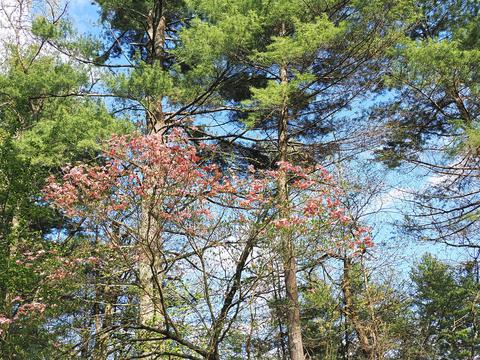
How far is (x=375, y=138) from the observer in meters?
7.39

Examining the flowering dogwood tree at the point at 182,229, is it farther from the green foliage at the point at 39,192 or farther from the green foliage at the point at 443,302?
the green foliage at the point at 443,302

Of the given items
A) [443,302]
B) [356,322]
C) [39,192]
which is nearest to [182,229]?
[39,192]

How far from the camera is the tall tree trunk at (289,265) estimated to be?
14.4ft

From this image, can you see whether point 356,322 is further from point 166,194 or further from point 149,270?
point 166,194

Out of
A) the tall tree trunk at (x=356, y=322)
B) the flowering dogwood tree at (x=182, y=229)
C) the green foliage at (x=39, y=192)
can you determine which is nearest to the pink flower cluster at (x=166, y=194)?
the flowering dogwood tree at (x=182, y=229)

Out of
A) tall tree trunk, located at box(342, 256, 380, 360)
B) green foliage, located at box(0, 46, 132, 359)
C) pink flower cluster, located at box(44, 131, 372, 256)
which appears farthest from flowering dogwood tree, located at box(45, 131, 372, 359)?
tall tree trunk, located at box(342, 256, 380, 360)

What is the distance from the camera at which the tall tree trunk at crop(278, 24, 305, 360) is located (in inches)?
173

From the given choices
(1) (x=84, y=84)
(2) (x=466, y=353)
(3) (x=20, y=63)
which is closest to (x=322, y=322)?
(1) (x=84, y=84)

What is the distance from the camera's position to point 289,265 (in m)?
4.57

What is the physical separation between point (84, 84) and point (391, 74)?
490 cm

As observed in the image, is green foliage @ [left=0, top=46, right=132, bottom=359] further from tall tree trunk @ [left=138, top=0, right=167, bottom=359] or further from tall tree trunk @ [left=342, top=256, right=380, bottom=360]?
tall tree trunk @ [left=342, top=256, right=380, bottom=360]

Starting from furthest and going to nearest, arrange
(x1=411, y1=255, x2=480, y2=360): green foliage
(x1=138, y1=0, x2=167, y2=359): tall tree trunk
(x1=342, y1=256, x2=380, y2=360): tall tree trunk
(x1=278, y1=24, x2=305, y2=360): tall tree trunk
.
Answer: (x1=411, y1=255, x2=480, y2=360): green foliage < (x1=342, y1=256, x2=380, y2=360): tall tree trunk < (x1=278, y1=24, x2=305, y2=360): tall tree trunk < (x1=138, y1=0, x2=167, y2=359): tall tree trunk

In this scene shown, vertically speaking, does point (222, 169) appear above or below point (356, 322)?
above

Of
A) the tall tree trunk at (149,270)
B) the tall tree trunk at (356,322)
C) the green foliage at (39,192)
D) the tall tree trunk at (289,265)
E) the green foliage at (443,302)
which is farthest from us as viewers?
the green foliage at (443,302)
